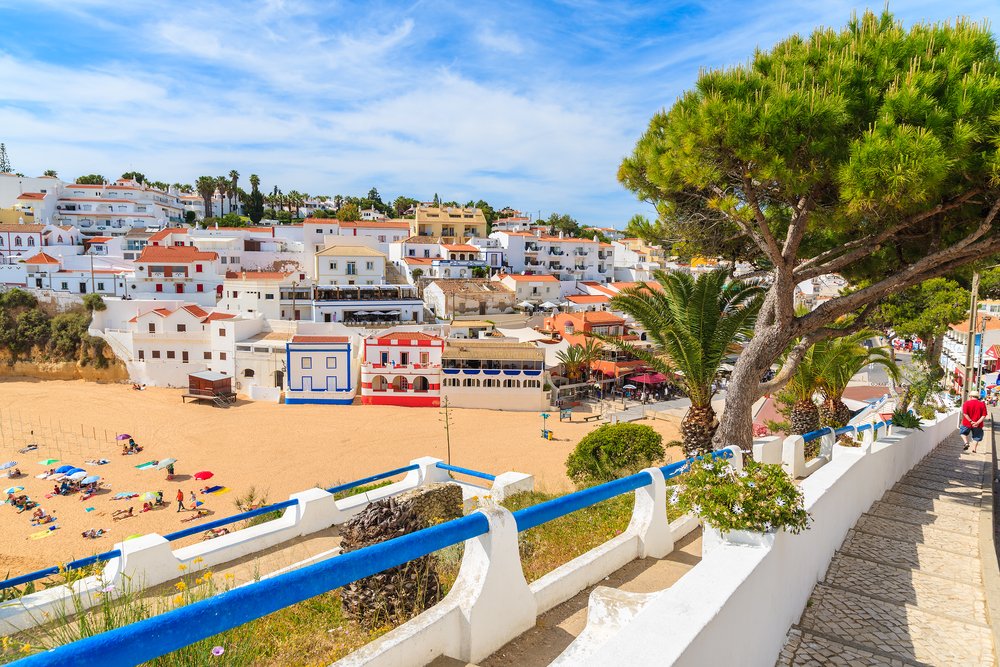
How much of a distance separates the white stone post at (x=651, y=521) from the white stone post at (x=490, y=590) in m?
2.08

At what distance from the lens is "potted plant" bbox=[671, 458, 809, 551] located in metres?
4.23

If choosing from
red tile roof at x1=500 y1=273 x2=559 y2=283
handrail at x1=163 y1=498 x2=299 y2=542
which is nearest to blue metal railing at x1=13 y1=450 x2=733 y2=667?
handrail at x1=163 y1=498 x2=299 y2=542

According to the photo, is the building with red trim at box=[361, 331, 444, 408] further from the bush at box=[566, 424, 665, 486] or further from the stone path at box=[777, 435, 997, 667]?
the stone path at box=[777, 435, 997, 667]

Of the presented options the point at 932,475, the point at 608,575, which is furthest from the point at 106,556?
the point at 932,475

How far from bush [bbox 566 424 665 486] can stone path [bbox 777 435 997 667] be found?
6.92 meters

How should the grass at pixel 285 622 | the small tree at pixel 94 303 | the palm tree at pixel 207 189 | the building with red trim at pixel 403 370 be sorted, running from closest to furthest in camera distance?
1. the grass at pixel 285 622
2. the building with red trim at pixel 403 370
3. the small tree at pixel 94 303
4. the palm tree at pixel 207 189

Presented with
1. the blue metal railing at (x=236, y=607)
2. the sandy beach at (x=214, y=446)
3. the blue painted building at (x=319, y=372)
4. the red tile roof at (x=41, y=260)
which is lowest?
the sandy beach at (x=214, y=446)

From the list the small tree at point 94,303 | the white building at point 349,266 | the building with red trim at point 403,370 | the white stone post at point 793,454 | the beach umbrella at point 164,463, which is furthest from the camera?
the white building at point 349,266

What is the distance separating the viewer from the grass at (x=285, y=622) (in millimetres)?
3221

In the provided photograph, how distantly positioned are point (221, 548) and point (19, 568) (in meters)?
14.9

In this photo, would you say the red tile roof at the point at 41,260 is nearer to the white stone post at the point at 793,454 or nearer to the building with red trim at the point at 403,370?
the building with red trim at the point at 403,370

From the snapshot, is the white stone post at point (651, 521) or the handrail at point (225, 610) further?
the white stone post at point (651, 521)

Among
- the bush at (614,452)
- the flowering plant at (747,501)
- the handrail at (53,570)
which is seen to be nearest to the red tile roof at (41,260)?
the bush at (614,452)

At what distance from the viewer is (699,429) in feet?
39.1
